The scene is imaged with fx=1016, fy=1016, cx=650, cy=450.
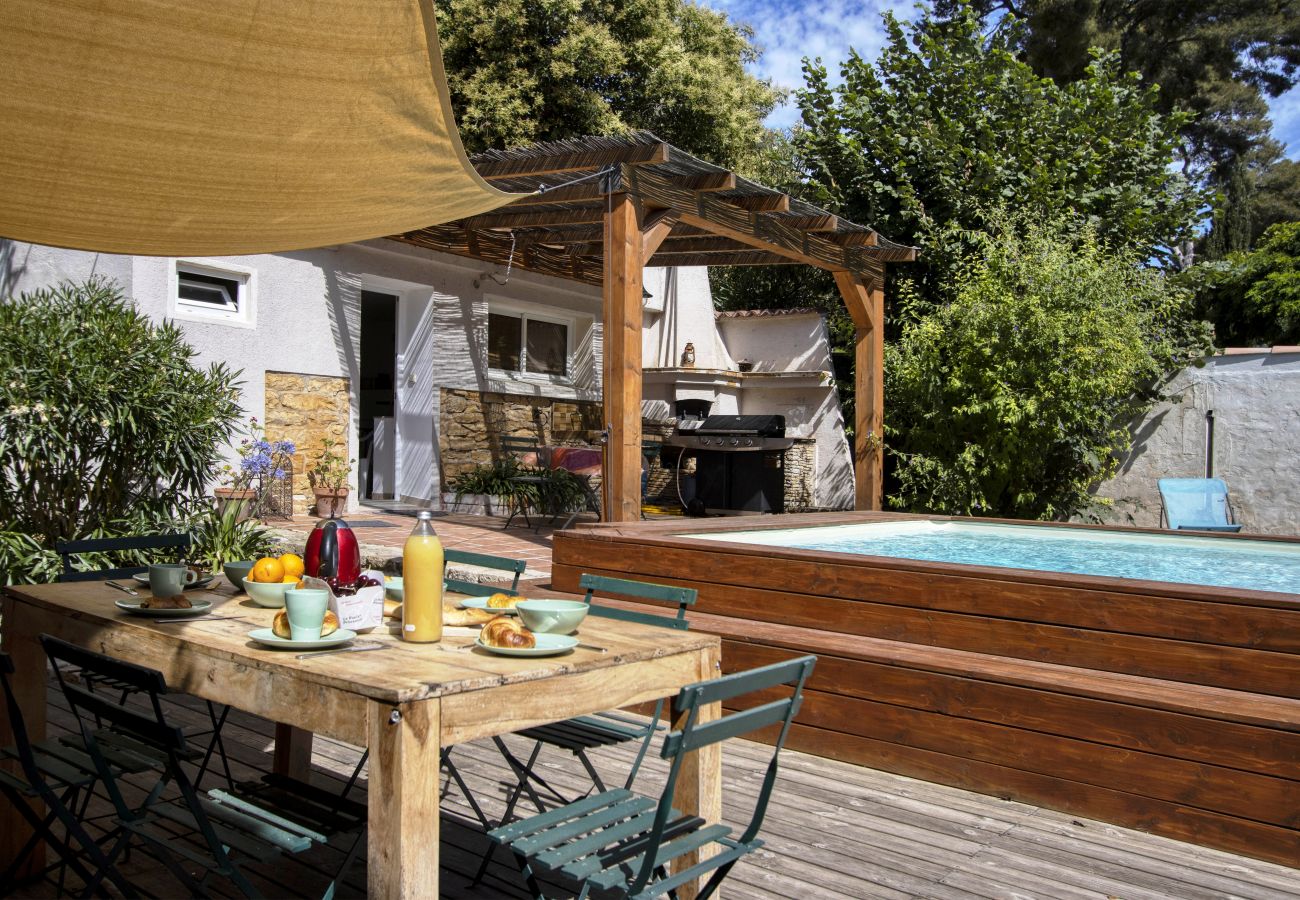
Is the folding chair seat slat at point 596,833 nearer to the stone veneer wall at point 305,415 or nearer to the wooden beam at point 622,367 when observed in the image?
the wooden beam at point 622,367

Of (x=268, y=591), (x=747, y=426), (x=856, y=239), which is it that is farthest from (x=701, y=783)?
(x=747, y=426)

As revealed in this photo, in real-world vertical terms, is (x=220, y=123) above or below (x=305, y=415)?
above

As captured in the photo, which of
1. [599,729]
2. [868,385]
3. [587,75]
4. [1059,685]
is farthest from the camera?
[587,75]

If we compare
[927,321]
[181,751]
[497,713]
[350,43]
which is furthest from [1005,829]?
[927,321]

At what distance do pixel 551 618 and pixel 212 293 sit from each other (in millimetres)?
7377

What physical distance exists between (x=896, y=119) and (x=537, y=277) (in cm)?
510

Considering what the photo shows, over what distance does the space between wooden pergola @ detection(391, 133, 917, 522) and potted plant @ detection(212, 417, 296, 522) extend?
220 cm

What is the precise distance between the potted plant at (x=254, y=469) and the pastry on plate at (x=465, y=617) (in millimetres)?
5470

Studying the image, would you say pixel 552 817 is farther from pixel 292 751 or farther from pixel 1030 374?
pixel 1030 374

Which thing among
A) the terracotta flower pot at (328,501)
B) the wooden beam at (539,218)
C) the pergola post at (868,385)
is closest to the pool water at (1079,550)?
the pergola post at (868,385)

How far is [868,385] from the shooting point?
10.2m

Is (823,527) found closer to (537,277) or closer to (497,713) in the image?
(537,277)

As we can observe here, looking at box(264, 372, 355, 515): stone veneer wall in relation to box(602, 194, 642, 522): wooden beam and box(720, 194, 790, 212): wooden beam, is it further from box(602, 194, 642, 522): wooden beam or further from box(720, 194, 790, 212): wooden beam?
box(720, 194, 790, 212): wooden beam

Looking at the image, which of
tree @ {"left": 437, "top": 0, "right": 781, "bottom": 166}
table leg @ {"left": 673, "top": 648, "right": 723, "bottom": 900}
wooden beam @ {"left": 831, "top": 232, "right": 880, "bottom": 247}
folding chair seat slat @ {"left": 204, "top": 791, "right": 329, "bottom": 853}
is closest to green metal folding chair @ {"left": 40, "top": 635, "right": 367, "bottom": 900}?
folding chair seat slat @ {"left": 204, "top": 791, "right": 329, "bottom": 853}
